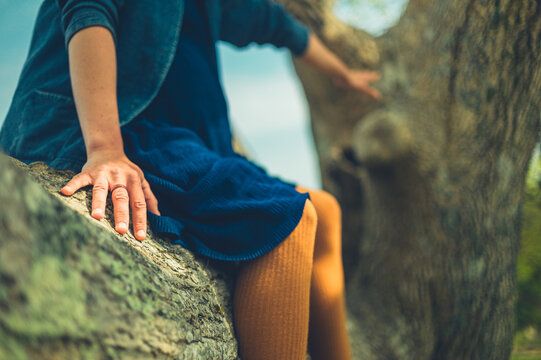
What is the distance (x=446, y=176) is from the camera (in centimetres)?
234

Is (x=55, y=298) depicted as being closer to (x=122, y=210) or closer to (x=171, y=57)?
(x=122, y=210)

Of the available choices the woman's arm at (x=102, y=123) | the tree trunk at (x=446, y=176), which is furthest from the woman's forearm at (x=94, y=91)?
the tree trunk at (x=446, y=176)

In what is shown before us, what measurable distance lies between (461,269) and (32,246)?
7.12 ft

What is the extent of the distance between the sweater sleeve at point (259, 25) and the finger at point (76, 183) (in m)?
1.20

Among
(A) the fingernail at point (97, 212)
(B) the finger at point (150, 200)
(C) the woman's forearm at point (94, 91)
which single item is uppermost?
(C) the woman's forearm at point (94, 91)

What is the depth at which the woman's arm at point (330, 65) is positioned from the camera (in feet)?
7.68

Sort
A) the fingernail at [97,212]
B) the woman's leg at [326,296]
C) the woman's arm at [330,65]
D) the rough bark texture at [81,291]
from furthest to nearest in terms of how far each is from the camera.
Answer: the woman's arm at [330,65] < the woman's leg at [326,296] < the fingernail at [97,212] < the rough bark texture at [81,291]

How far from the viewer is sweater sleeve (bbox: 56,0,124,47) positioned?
3.89 ft

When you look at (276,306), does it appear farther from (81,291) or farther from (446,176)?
(446,176)

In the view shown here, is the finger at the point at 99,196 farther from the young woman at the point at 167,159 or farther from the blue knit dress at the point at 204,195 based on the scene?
the blue knit dress at the point at 204,195

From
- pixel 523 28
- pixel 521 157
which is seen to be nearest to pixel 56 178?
pixel 523 28

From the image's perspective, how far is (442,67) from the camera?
231cm

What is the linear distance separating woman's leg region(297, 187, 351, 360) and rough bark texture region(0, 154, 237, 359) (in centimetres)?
53

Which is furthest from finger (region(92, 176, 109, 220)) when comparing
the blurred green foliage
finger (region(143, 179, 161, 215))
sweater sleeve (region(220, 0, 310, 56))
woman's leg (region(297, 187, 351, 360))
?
the blurred green foliage
